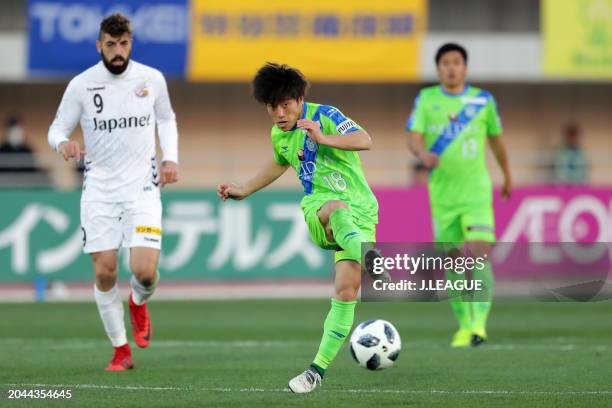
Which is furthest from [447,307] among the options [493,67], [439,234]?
[493,67]

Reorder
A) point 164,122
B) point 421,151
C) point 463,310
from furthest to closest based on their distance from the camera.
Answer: point 421,151
point 463,310
point 164,122

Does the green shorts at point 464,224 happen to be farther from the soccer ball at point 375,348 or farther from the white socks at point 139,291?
the soccer ball at point 375,348

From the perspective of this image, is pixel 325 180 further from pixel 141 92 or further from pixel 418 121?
pixel 418 121

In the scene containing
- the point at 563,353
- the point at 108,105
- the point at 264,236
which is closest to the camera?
the point at 108,105

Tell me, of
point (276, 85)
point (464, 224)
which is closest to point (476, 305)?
point (464, 224)

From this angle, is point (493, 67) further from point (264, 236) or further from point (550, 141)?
point (264, 236)

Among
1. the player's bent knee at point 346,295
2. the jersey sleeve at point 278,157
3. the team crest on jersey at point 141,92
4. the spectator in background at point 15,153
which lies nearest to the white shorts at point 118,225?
the team crest on jersey at point 141,92

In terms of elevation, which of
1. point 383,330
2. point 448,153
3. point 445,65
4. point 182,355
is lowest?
point 182,355

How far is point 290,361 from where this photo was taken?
32.7ft

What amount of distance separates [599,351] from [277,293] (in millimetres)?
9116

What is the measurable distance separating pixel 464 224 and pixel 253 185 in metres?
3.58

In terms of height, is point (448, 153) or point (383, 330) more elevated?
point (448, 153)

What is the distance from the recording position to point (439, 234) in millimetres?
11656

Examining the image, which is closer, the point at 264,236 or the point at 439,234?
the point at 439,234
